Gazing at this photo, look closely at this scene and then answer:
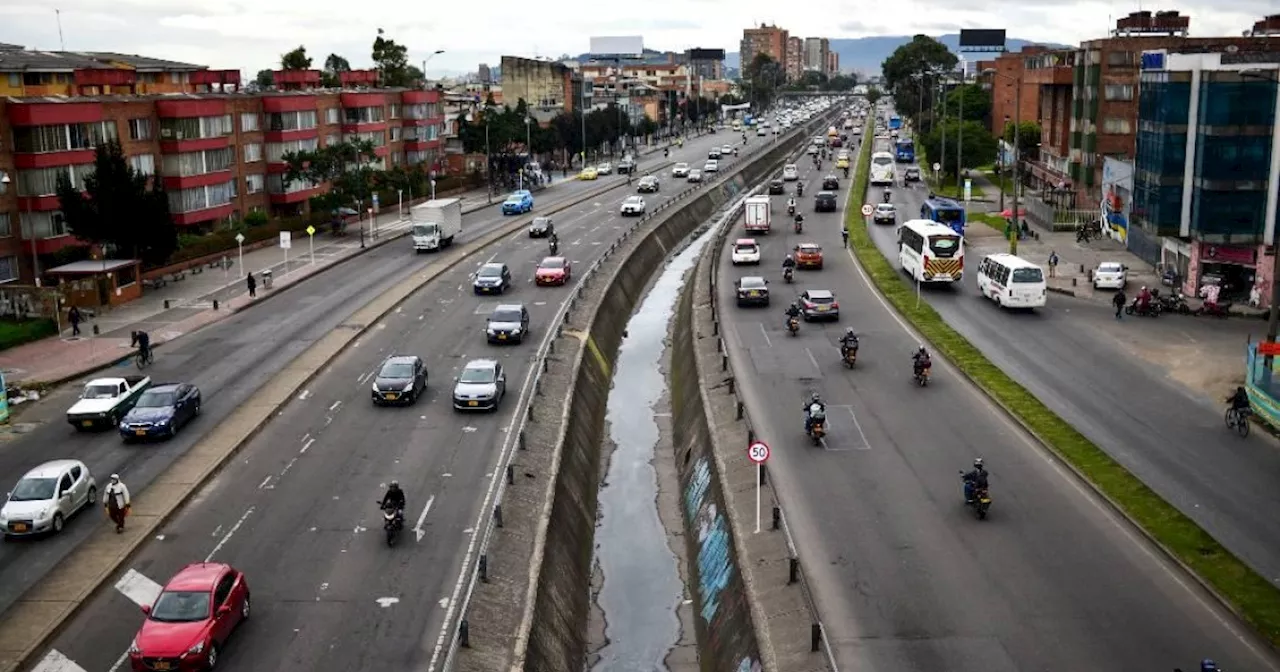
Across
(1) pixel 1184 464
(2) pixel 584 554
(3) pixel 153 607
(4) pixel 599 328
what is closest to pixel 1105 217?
(4) pixel 599 328

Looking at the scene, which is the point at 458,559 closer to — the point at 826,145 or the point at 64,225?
the point at 64,225

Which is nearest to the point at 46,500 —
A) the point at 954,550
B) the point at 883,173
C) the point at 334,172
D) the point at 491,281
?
the point at 954,550

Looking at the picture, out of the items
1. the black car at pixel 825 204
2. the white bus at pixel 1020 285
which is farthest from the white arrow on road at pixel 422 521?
the black car at pixel 825 204

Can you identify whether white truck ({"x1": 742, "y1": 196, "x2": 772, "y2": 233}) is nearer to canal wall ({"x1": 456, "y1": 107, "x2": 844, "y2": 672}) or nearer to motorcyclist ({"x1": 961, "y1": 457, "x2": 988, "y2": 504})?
canal wall ({"x1": 456, "y1": 107, "x2": 844, "y2": 672})

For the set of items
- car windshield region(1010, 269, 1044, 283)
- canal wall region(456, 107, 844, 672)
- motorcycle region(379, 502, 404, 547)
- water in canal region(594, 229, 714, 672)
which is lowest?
water in canal region(594, 229, 714, 672)

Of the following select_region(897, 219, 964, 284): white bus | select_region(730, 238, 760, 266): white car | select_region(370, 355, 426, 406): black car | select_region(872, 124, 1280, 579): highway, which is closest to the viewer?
select_region(872, 124, 1280, 579): highway

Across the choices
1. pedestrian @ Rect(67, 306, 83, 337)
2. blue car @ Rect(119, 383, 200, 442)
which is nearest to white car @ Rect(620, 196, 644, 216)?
pedestrian @ Rect(67, 306, 83, 337)
